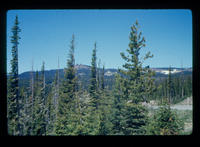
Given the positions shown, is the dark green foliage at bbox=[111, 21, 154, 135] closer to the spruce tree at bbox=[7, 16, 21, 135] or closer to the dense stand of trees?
the dense stand of trees

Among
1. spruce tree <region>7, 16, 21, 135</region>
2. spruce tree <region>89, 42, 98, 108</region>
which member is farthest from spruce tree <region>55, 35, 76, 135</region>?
spruce tree <region>7, 16, 21, 135</region>

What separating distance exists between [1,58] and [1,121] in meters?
1.03

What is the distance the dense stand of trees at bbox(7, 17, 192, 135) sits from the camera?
10.1m

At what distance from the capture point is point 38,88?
1498 cm

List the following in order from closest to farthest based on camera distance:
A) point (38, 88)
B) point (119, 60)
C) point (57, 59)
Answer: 1. point (119, 60)
2. point (57, 59)
3. point (38, 88)

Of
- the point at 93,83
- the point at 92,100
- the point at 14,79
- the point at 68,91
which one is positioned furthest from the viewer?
the point at 93,83

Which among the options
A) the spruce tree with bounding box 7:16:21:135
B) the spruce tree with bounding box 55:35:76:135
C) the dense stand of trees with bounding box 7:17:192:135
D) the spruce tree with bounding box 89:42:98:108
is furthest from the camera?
the spruce tree with bounding box 89:42:98:108

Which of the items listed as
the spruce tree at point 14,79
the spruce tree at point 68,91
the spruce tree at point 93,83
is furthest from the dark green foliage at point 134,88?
the spruce tree at point 14,79

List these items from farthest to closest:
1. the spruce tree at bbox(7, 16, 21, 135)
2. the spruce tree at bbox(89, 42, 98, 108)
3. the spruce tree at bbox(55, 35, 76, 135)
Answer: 1. the spruce tree at bbox(89, 42, 98, 108)
2. the spruce tree at bbox(55, 35, 76, 135)
3. the spruce tree at bbox(7, 16, 21, 135)

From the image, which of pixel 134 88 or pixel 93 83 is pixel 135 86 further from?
pixel 93 83

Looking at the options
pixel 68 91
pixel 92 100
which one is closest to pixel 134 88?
pixel 92 100

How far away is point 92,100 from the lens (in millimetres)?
14828
